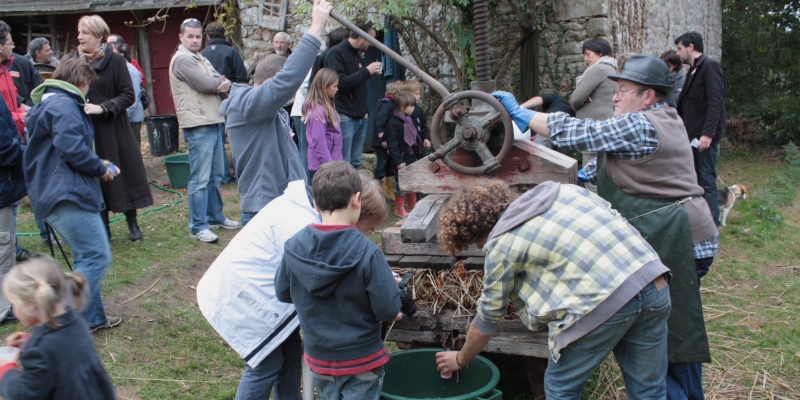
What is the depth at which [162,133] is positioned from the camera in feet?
34.9

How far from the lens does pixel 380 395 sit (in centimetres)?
302

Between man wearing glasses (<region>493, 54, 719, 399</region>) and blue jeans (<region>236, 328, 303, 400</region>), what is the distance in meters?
1.60

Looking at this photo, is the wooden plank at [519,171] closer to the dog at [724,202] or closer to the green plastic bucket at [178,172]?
the dog at [724,202]

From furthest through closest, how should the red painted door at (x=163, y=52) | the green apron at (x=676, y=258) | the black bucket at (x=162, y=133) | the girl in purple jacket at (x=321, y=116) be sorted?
the red painted door at (x=163, y=52) → the black bucket at (x=162, y=133) → the girl in purple jacket at (x=321, y=116) → the green apron at (x=676, y=258)

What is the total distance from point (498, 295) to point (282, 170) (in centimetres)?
192

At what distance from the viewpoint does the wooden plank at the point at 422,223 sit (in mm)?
3434

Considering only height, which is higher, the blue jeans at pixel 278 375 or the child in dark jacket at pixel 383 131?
the child in dark jacket at pixel 383 131

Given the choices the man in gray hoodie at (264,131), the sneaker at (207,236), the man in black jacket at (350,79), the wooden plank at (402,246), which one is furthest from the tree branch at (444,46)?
the wooden plank at (402,246)

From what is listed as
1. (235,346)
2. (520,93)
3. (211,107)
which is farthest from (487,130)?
(520,93)

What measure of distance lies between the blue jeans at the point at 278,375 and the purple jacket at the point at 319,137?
3.01 meters

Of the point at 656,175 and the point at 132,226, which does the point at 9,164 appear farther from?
the point at 656,175

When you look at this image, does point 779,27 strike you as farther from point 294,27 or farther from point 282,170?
point 282,170

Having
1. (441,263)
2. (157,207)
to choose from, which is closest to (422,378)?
(441,263)

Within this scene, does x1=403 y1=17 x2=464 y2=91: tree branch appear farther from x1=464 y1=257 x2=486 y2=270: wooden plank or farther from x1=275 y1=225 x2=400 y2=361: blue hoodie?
x1=275 y1=225 x2=400 y2=361: blue hoodie
